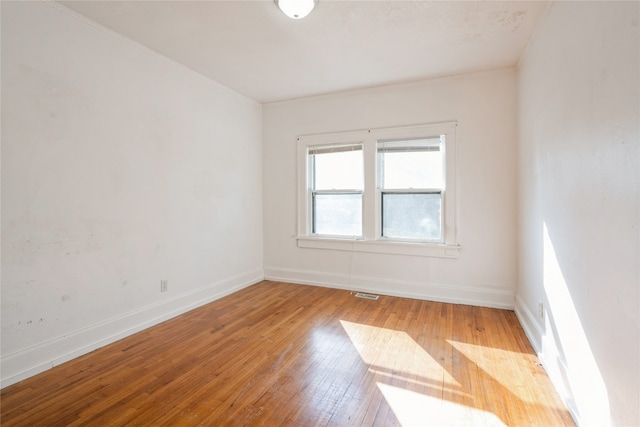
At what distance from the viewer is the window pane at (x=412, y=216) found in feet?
12.8

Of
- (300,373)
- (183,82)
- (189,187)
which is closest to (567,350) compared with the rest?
(300,373)

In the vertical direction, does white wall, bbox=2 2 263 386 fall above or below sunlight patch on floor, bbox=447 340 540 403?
above

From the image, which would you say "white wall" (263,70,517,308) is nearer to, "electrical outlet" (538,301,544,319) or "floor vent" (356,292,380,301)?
"floor vent" (356,292,380,301)

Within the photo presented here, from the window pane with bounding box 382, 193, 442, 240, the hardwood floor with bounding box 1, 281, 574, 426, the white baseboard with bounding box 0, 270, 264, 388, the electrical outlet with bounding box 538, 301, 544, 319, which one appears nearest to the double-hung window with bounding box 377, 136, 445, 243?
the window pane with bounding box 382, 193, 442, 240

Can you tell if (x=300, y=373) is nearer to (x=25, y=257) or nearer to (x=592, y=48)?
(x=25, y=257)

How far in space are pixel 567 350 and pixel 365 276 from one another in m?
2.50

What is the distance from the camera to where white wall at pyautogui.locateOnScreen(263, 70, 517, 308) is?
351 centimetres

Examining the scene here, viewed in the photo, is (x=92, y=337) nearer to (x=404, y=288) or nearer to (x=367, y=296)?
(x=367, y=296)

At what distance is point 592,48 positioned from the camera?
5.18ft

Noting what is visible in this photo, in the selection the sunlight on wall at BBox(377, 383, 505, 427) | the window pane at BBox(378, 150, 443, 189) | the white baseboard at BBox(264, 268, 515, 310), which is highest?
the window pane at BBox(378, 150, 443, 189)

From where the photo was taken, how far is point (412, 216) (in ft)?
13.2

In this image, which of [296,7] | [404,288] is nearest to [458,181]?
[404,288]

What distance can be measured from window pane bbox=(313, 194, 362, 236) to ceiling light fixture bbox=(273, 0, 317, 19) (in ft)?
8.06

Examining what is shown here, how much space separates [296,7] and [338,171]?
242 cm
